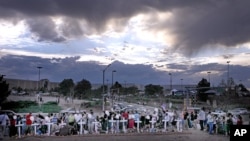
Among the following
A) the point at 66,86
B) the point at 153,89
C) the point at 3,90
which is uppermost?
the point at 66,86

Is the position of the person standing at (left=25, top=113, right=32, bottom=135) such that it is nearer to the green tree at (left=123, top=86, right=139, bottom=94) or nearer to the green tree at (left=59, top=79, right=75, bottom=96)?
the green tree at (left=59, top=79, right=75, bottom=96)

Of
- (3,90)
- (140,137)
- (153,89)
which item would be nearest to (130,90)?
(153,89)

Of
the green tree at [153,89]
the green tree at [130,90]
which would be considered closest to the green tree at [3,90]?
the green tree at [153,89]

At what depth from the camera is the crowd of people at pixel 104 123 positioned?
24281 millimetres

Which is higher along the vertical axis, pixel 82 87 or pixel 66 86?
pixel 66 86

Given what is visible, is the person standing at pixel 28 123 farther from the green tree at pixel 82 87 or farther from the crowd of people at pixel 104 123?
the green tree at pixel 82 87

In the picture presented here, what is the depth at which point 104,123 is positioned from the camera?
86.6 feet

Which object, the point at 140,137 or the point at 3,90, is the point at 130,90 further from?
the point at 140,137

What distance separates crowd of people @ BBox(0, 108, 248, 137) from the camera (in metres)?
24.3

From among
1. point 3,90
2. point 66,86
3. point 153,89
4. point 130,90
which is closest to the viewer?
point 3,90

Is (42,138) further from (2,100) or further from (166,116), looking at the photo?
(2,100)

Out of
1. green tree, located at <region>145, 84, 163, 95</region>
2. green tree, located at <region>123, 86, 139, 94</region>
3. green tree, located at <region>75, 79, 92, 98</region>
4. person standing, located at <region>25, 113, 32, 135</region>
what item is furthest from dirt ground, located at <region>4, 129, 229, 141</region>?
green tree, located at <region>123, 86, 139, 94</region>

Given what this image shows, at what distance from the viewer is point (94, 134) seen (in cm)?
2541

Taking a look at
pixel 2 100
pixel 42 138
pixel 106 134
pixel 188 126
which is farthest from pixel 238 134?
pixel 2 100
